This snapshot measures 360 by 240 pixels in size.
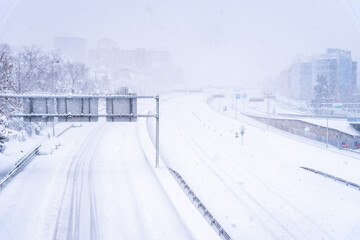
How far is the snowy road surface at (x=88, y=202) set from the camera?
15977mm

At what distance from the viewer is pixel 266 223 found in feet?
62.0

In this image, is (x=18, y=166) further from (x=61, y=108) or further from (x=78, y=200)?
(x=78, y=200)

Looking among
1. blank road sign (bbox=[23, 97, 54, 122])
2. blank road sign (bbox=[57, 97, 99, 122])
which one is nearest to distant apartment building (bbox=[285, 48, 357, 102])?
blank road sign (bbox=[57, 97, 99, 122])

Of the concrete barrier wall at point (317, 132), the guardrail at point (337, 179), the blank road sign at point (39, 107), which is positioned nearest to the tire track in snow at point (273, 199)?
the guardrail at point (337, 179)

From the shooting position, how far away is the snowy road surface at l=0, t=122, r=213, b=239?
16.0 metres

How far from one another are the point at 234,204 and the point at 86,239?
32.3ft

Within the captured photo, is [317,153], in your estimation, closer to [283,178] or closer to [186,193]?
[283,178]

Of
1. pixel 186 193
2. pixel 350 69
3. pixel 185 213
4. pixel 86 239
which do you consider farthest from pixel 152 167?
pixel 350 69

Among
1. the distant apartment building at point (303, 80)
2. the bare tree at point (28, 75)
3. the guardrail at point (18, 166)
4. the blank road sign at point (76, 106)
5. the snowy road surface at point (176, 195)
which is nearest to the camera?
the snowy road surface at point (176, 195)

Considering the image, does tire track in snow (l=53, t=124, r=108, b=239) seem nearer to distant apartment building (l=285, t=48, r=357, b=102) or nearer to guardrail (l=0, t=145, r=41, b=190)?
guardrail (l=0, t=145, r=41, b=190)

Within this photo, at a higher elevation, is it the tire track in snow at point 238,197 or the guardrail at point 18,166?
the guardrail at point 18,166

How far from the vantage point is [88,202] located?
19984mm

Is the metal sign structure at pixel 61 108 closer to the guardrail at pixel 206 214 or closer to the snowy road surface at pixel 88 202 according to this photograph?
the snowy road surface at pixel 88 202

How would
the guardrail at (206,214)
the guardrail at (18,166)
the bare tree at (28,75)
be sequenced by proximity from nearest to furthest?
the guardrail at (206,214) → the guardrail at (18,166) → the bare tree at (28,75)
